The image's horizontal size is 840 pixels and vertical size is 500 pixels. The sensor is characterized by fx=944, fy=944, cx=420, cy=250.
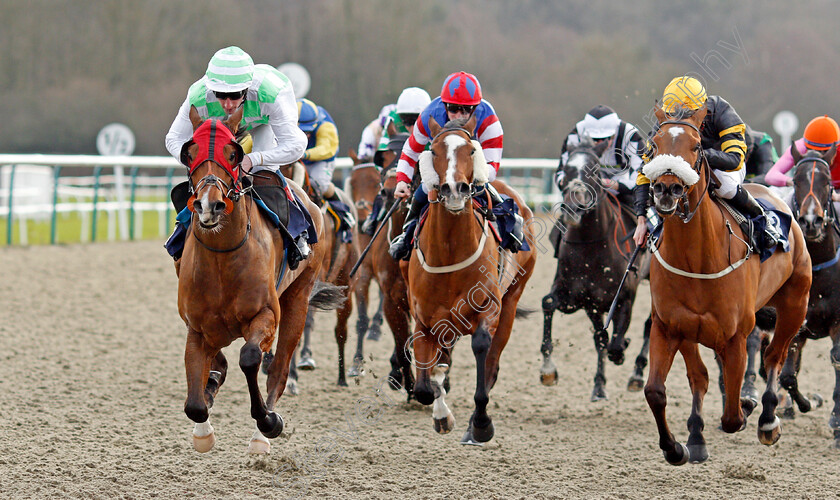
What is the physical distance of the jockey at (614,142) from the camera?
23.4 feet

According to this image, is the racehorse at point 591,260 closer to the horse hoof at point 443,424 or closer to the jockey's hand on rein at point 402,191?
the jockey's hand on rein at point 402,191

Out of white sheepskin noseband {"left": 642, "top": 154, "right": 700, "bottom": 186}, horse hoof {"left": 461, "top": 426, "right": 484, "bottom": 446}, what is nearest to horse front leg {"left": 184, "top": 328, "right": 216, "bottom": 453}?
horse hoof {"left": 461, "top": 426, "right": 484, "bottom": 446}

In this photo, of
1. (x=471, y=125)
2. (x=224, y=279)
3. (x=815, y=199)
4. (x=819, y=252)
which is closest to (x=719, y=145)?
(x=815, y=199)

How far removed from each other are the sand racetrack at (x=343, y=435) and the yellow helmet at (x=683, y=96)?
1.93m

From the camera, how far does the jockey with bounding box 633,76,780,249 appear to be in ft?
15.5

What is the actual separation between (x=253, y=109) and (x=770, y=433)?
3419mm

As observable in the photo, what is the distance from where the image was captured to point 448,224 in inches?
198

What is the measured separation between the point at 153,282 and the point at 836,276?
8.00m

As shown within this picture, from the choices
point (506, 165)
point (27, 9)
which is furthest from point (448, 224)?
point (27, 9)

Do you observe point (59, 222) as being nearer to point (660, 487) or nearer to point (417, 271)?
point (417, 271)

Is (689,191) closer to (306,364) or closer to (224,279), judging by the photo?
(224,279)

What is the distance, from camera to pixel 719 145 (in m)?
5.16

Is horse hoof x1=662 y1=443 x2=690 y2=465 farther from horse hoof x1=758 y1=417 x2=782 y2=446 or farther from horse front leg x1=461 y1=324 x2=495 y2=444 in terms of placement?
horse front leg x1=461 y1=324 x2=495 y2=444

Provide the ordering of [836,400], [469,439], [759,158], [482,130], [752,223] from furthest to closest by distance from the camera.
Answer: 1. [759,158]
2. [836,400]
3. [482,130]
4. [469,439]
5. [752,223]
